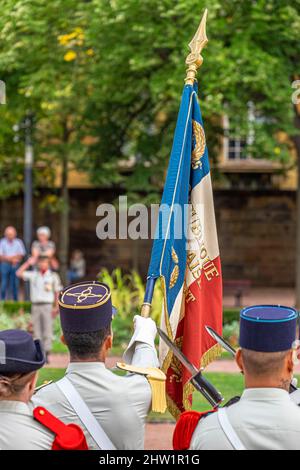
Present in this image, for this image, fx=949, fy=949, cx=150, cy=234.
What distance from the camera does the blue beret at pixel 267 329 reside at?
402cm

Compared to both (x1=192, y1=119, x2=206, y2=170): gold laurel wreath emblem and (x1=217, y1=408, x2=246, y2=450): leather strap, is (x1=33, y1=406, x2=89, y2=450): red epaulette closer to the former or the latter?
(x1=217, y1=408, x2=246, y2=450): leather strap

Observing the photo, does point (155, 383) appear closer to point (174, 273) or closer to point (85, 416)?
point (85, 416)

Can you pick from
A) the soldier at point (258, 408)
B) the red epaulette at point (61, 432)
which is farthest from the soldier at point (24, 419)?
the soldier at point (258, 408)

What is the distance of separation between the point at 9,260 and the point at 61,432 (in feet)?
61.0

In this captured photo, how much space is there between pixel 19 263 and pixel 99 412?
18736 mm

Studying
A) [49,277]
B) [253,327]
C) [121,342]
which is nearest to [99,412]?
[253,327]

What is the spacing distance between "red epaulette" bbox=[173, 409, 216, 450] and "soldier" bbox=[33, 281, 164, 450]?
0.26m

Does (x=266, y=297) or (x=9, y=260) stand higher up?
(x=9, y=260)

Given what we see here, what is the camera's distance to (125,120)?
22.1m

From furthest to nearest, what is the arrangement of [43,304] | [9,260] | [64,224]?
[64,224]
[9,260]
[43,304]

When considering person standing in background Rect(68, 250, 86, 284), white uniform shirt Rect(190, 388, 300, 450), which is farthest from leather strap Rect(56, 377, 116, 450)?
person standing in background Rect(68, 250, 86, 284)

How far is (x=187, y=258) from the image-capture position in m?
6.87

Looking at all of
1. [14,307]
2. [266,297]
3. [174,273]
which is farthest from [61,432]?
[266,297]
